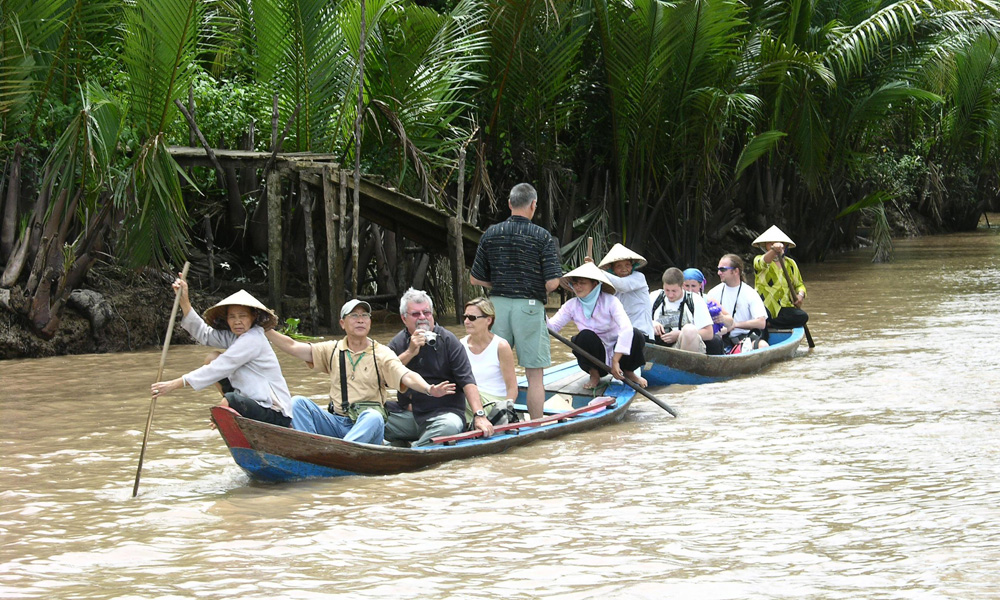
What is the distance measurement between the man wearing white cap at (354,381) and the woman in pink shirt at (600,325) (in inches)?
87.2

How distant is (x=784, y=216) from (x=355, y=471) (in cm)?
1826

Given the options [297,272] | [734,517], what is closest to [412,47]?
[297,272]

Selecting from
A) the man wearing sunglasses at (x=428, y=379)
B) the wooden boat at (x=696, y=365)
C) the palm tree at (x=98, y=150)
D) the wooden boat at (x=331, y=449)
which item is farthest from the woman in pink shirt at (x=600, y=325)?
the palm tree at (x=98, y=150)

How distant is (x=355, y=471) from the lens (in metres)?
6.93

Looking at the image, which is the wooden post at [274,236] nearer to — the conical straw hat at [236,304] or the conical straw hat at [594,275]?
the conical straw hat at [594,275]

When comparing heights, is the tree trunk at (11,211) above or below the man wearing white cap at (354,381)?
above

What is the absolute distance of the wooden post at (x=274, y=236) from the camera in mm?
13344

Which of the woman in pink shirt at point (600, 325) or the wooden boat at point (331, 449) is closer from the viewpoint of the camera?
the wooden boat at point (331, 449)

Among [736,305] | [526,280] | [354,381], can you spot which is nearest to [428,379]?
[354,381]

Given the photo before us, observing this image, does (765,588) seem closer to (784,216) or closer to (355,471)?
(355,471)

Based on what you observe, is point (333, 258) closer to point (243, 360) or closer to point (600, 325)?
point (600, 325)

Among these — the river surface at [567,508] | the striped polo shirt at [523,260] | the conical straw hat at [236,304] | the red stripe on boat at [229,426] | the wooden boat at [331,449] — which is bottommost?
the river surface at [567,508]

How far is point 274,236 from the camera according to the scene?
44.2ft

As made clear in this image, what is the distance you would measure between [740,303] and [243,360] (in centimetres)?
615
